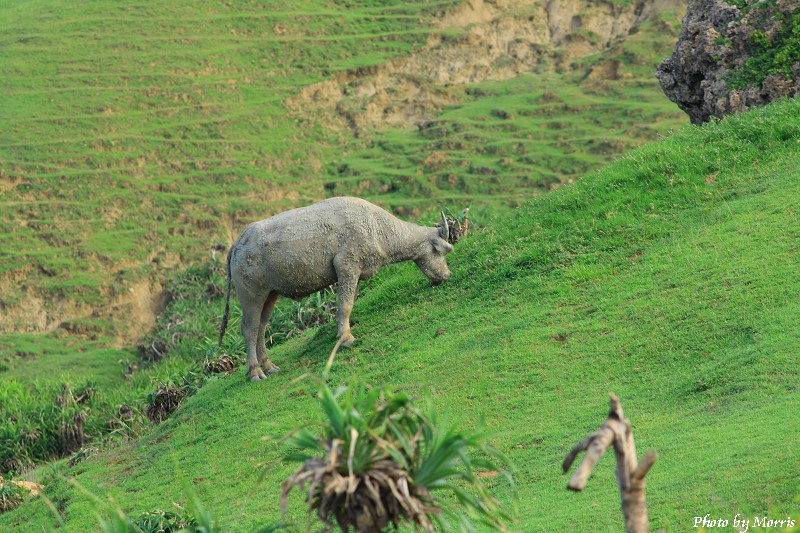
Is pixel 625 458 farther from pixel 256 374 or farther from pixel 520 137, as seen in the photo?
pixel 520 137

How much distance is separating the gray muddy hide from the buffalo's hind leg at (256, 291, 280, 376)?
0.02m

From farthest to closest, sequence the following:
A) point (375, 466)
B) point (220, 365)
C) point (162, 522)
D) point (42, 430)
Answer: point (42, 430) < point (220, 365) < point (162, 522) < point (375, 466)

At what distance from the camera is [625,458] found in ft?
19.0

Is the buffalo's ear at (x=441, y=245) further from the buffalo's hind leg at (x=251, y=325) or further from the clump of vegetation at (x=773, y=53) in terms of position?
the clump of vegetation at (x=773, y=53)

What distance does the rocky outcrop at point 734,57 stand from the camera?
1697 cm

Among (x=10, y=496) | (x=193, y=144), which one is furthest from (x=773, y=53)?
(x=193, y=144)

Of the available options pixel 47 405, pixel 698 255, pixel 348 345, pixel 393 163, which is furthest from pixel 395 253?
pixel 393 163

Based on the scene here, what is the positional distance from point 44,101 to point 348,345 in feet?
79.6

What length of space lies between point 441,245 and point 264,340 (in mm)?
2701

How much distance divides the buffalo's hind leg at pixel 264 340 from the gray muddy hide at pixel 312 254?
20mm

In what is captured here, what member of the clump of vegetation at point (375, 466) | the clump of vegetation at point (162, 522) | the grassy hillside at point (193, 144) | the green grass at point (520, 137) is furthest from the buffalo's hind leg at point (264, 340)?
the green grass at point (520, 137)

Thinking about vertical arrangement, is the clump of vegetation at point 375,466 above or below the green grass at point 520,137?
above

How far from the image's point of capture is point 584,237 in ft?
48.5

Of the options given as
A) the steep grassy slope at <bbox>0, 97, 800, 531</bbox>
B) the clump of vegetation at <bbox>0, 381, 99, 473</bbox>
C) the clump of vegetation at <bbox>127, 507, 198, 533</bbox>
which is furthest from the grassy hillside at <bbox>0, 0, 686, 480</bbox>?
the clump of vegetation at <bbox>127, 507, 198, 533</bbox>
